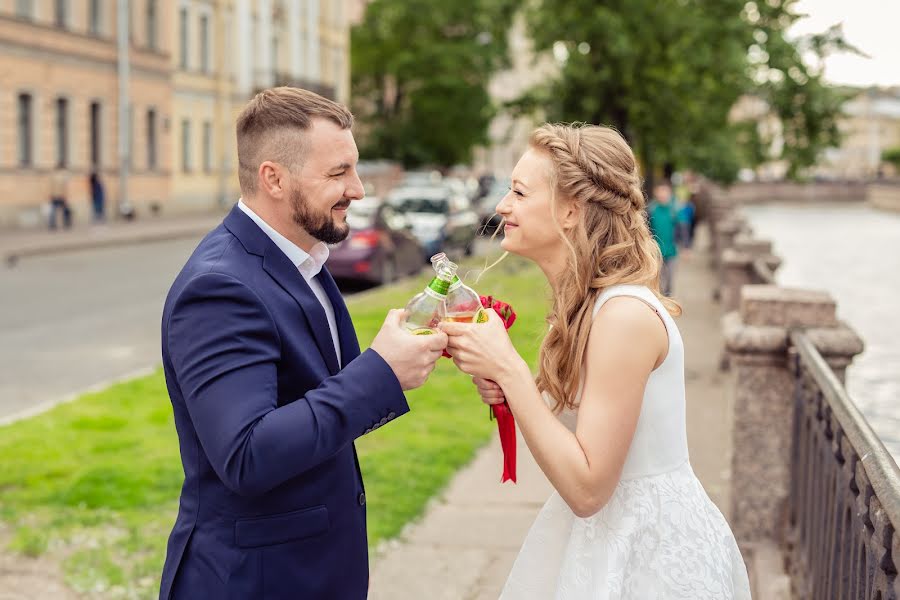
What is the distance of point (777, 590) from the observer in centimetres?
534

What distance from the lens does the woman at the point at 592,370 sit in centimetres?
258

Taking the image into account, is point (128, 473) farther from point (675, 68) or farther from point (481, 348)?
point (675, 68)

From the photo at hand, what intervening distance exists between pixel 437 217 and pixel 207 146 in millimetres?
23445

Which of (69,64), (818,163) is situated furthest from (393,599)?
(69,64)

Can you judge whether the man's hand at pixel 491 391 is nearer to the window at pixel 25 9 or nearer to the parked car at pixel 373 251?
the parked car at pixel 373 251

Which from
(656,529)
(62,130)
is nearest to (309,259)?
(656,529)

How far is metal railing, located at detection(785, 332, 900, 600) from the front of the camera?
9.63ft

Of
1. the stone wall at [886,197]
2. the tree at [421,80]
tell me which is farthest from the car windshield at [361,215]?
the stone wall at [886,197]

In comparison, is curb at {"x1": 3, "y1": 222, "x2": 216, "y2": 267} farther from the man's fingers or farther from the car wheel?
the man's fingers

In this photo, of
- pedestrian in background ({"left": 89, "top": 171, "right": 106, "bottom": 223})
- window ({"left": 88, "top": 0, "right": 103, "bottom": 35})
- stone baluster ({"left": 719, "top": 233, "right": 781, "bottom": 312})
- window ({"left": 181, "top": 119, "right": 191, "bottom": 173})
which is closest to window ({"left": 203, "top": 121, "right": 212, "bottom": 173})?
window ({"left": 181, "top": 119, "right": 191, "bottom": 173})

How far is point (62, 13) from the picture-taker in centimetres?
3625

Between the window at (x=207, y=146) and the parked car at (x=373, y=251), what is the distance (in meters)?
27.3

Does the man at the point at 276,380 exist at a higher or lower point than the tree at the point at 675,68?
lower

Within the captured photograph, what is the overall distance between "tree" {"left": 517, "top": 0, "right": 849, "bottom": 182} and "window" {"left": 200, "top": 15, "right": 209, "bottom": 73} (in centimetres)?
2464
